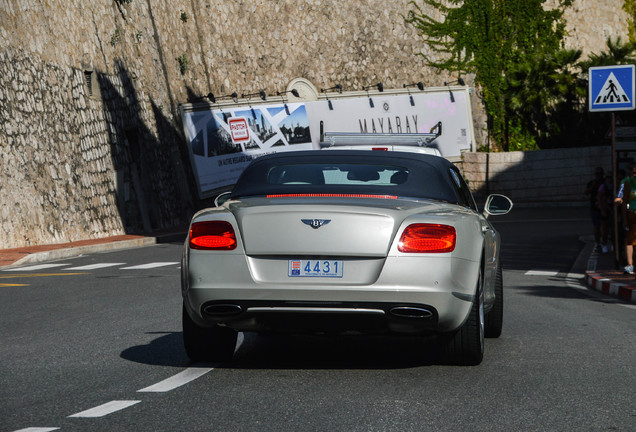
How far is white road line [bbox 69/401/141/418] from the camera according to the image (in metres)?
5.53

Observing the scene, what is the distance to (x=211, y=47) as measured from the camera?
139ft

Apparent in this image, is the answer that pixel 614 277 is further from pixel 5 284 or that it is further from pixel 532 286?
pixel 5 284

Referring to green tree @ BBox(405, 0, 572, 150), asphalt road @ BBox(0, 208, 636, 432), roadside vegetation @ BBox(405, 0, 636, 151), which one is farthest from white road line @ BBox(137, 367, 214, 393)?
green tree @ BBox(405, 0, 572, 150)

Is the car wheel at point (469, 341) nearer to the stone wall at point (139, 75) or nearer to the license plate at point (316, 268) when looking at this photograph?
the license plate at point (316, 268)

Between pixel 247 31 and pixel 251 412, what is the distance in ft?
132

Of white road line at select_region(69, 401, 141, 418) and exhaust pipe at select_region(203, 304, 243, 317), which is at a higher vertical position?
exhaust pipe at select_region(203, 304, 243, 317)

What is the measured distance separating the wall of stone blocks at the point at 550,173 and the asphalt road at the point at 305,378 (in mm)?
31041

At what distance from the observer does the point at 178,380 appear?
657 cm

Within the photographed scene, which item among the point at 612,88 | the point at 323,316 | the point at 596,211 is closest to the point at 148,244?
the point at 596,211

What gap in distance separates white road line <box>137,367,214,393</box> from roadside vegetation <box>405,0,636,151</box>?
39.5 m

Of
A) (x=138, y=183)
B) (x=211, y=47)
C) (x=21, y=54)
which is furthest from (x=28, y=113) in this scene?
(x=211, y=47)

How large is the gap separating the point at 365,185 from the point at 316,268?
3.83 ft

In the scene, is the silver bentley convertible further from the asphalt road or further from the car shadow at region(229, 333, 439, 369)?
the car shadow at region(229, 333, 439, 369)

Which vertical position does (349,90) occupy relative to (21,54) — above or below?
below
